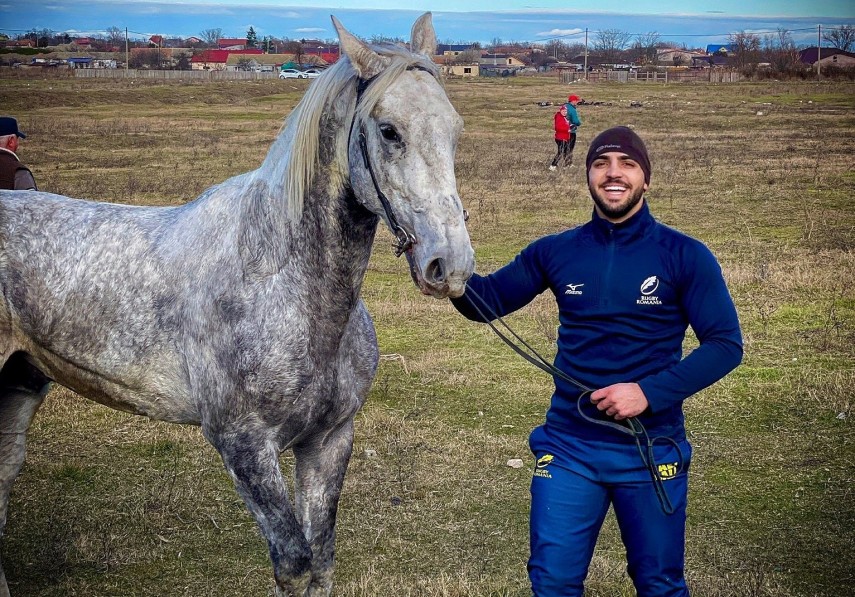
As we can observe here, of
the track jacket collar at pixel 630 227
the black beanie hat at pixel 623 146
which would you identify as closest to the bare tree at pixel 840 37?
the black beanie hat at pixel 623 146

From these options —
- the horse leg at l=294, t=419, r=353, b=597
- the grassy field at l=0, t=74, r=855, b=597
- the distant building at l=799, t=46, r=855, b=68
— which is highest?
the distant building at l=799, t=46, r=855, b=68

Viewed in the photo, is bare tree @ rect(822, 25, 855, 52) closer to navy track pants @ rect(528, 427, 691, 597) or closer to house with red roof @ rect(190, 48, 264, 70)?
house with red roof @ rect(190, 48, 264, 70)

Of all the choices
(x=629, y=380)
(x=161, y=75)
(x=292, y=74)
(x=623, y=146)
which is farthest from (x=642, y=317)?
(x=292, y=74)

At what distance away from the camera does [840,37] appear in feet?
269

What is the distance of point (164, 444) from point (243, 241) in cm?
360

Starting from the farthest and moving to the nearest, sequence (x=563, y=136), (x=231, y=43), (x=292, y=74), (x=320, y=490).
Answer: (x=231, y=43)
(x=292, y=74)
(x=563, y=136)
(x=320, y=490)

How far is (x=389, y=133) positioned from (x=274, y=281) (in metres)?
0.79

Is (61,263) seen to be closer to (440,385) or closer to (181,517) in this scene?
(181,517)

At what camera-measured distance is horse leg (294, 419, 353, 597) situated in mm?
3893

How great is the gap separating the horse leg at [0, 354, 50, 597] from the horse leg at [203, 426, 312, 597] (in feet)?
4.82

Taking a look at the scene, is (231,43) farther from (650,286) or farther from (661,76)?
(650,286)

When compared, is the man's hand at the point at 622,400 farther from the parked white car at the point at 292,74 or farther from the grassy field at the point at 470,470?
the parked white car at the point at 292,74

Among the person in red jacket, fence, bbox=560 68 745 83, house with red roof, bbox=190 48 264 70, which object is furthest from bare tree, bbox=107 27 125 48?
the person in red jacket

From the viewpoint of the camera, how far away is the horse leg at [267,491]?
3.55m
